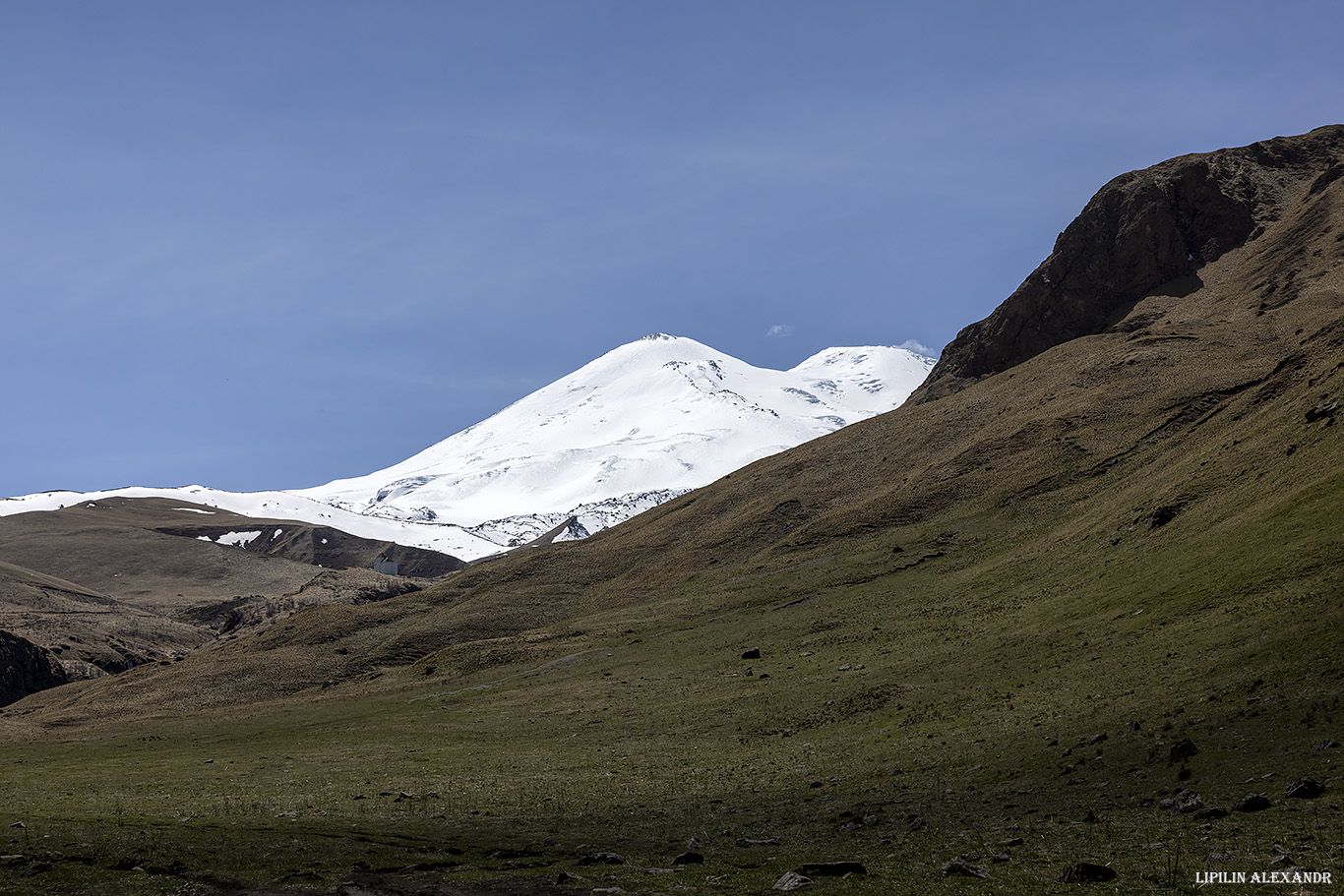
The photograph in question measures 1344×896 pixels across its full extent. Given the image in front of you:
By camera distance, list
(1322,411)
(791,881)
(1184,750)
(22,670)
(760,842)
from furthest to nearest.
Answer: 1. (22,670)
2. (1322,411)
3. (1184,750)
4. (760,842)
5. (791,881)

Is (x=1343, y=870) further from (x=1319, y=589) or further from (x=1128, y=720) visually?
(x=1319, y=589)

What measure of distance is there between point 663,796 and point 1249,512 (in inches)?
1197

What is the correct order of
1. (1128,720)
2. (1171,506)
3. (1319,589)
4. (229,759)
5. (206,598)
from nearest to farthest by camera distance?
(1128,720) < (1319,589) < (229,759) < (1171,506) < (206,598)

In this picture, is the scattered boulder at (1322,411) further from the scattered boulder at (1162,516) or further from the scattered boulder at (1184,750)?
the scattered boulder at (1184,750)

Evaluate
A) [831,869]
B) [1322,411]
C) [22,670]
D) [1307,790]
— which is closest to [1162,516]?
[1322,411]

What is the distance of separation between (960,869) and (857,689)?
26.8 metres

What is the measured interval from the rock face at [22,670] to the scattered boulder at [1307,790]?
11071 cm

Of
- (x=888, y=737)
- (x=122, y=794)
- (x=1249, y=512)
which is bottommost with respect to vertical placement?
(x=888, y=737)

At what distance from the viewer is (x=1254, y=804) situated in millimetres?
21016

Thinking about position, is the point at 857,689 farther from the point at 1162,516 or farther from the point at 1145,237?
the point at 1145,237

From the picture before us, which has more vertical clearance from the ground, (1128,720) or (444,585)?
(444,585)

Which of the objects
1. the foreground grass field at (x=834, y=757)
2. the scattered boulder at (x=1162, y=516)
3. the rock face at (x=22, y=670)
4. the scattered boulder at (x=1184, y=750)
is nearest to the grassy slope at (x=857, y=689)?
the foreground grass field at (x=834, y=757)

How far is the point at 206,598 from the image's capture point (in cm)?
19538

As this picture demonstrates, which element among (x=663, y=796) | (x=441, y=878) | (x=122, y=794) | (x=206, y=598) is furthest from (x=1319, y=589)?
(x=206, y=598)
